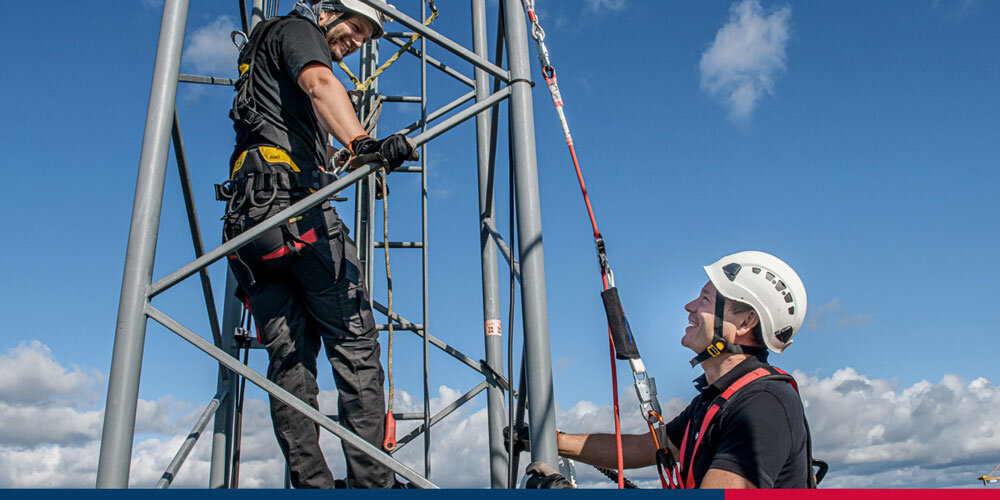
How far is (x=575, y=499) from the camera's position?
1589 mm

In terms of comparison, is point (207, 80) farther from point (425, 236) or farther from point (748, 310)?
point (748, 310)

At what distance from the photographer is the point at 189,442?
12.6 feet

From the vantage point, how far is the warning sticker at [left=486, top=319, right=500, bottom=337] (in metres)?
4.86

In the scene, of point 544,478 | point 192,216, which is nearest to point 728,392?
point 544,478

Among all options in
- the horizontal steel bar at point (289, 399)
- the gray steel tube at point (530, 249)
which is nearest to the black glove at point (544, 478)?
the gray steel tube at point (530, 249)

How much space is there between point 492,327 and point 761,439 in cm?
268

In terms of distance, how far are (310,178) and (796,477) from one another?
2.28 metres

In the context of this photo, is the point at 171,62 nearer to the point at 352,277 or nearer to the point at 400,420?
the point at 352,277

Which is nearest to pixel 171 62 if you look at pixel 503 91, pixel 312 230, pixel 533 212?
pixel 312 230

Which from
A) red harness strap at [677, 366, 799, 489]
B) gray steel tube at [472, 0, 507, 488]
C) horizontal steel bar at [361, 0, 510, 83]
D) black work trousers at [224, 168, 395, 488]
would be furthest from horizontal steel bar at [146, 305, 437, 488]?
gray steel tube at [472, 0, 507, 488]

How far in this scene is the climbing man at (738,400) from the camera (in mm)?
2361

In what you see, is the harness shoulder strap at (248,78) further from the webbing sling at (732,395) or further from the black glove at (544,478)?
the webbing sling at (732,395)

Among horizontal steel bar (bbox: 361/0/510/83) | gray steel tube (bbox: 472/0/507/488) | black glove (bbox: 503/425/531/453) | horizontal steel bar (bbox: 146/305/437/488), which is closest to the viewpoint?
horizontal steel bar (bbox: 146/305/437/488)

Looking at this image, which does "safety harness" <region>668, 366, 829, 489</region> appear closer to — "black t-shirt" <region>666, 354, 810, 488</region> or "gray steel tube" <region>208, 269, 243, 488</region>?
"black t-shirt" <region>666, 354, 810, 488</region>
